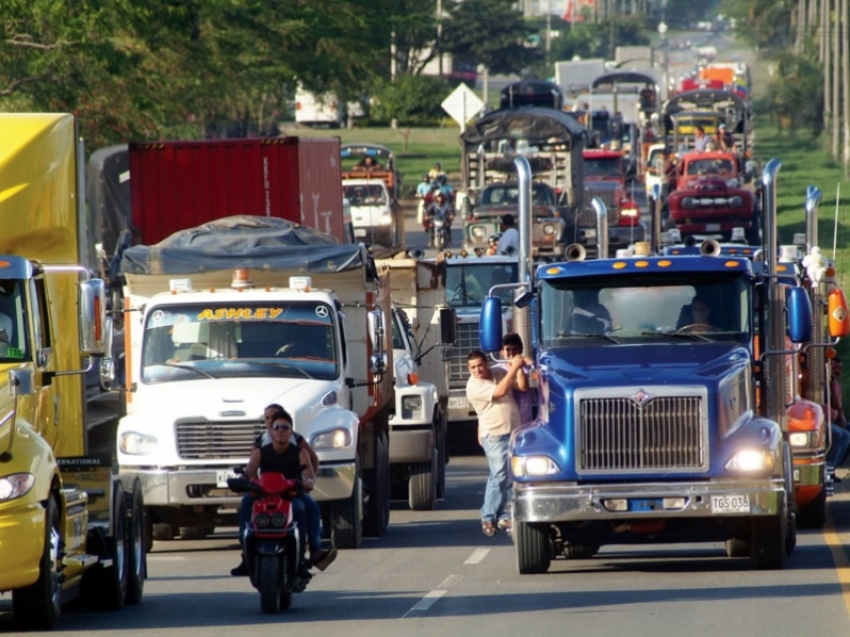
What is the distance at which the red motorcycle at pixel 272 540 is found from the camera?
41.9 feet

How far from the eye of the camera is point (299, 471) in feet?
43.3

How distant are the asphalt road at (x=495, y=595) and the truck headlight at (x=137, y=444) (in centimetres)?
96

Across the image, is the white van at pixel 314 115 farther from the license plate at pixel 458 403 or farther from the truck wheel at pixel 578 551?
the truck wheel at pixel 578 551

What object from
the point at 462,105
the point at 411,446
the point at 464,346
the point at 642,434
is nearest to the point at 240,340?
the point at 411,446

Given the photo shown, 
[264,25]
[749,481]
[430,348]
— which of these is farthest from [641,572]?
[264,25]

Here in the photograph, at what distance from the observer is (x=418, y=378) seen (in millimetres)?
21578

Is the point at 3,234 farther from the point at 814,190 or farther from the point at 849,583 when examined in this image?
the point at 814,190

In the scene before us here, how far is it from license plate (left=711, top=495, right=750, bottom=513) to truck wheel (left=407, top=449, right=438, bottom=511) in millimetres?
6355

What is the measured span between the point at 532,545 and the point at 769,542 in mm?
1714

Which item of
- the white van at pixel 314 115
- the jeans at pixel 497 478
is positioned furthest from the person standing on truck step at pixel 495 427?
the white van at pixel 314 115

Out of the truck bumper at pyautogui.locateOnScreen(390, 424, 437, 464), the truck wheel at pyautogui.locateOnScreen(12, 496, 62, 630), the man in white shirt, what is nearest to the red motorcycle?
the truck wheel at pyautogui.locateOnScreen(12, 496, 62, 630)

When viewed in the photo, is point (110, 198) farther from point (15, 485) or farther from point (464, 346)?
point (15, 485)

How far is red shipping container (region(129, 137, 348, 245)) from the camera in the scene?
2727cm

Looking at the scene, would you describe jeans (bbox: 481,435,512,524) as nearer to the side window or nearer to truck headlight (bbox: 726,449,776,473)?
truck headlight (bbox: 726,449,776,473)
